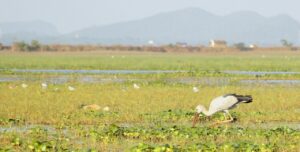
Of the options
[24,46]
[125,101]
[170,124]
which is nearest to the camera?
[170,124]

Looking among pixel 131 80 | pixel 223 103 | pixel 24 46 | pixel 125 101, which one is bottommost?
pixel 24 46

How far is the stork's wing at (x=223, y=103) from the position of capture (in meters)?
16.3

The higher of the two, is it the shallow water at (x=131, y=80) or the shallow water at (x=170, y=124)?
the shallow water at (x=170, y=124)

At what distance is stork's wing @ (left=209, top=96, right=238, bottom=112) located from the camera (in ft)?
53.4

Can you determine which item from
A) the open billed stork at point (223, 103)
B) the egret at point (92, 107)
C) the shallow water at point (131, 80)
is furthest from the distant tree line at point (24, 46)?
the open billed stork at point (223, 103)

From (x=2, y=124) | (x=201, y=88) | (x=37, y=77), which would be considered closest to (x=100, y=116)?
(x=2, y=124)

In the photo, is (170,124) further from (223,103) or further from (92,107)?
(92,107)

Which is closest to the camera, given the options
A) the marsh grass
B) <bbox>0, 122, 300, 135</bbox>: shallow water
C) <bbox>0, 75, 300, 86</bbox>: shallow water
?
<bbox>0, 122, 300, 135</bbox>: shallow water

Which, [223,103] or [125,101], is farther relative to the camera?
[125,101]

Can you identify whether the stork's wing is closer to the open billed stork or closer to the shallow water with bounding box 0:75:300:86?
the open billed stork

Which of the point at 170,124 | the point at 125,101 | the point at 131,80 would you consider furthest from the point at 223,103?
the point at 131,80

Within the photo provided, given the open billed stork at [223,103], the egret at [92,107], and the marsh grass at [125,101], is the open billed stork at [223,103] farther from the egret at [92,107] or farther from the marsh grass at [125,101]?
the egret at [92,107]

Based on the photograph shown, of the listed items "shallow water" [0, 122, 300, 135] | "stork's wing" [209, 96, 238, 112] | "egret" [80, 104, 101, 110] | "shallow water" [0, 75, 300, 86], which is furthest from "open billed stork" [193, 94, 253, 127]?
"shallow water" [0, 75, 300, 86]

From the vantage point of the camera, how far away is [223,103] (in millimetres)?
16297
